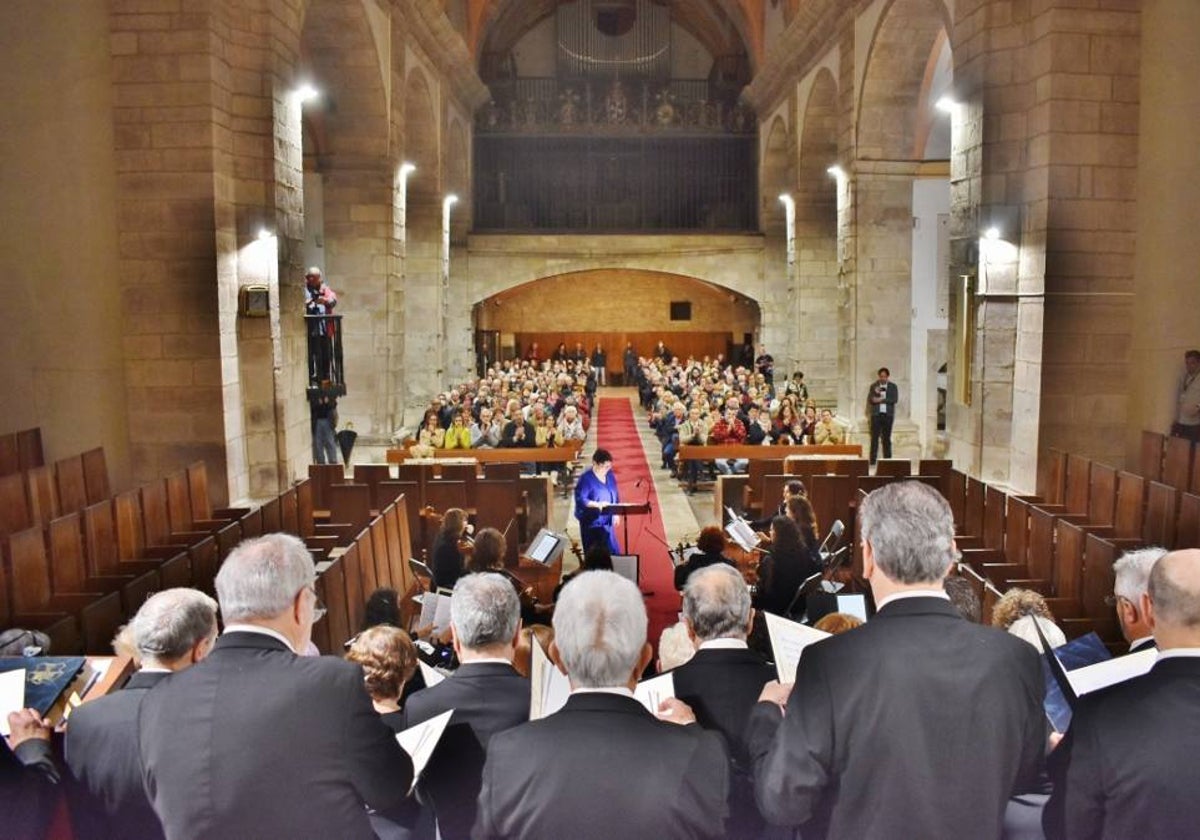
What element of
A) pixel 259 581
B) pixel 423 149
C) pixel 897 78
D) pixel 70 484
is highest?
pixel 897 78

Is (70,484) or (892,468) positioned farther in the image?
(892,468)

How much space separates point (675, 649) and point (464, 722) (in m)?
1.16

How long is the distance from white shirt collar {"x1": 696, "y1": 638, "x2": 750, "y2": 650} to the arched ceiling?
23.2 metres

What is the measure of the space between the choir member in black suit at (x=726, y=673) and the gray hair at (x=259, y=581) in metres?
1.11

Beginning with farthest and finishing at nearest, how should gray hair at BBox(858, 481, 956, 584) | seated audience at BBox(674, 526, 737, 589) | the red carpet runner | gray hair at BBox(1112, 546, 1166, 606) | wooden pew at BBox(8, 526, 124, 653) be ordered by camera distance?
the red carpet runner → seated audience at BBox(674, 526, 737, 589) → wooden pew at BBox(8, 526, 124, 653) → gray hair at BBox(1112, 546, 1166, 606) → gray hair at BBox(858, 481, 956, 584)

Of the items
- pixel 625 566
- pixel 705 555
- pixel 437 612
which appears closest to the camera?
pixel 437 612

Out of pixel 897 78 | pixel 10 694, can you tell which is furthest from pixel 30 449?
pixel 897 78

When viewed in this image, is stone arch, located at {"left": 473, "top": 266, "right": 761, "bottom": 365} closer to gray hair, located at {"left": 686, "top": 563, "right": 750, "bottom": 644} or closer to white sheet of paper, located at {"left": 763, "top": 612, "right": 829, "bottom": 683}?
gray hair, located at {"left": 686, "top": 563, "right": 750, "bottom": 644}

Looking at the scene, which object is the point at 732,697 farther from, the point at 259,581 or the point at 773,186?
the point at 773,186

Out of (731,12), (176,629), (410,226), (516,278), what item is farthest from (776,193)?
(176,629)

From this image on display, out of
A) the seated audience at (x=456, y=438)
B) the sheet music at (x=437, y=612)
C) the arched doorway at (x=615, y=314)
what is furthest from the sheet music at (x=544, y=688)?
the arched doorway at (x=615, y=314)

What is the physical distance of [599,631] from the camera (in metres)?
2.38

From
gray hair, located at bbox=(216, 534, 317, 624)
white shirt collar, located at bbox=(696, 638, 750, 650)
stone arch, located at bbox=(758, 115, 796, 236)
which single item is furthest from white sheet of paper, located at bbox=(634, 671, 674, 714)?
stone arch, located at bbox=(758, 115, 796, 236)

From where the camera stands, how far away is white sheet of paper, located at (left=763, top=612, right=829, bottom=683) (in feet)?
9.60
